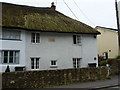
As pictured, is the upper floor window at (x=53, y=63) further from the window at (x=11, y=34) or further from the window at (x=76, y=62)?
the window at (x=11, y=34)

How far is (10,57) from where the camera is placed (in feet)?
70.8

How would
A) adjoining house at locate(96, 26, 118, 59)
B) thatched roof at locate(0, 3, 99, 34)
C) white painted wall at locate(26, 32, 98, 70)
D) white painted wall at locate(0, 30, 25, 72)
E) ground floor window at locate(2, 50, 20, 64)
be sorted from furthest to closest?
adjoining house at locate(96, 26, 118, 59), white painted wall at locate(26, 32, 98, 70), thatched roof at locate(0, 3, 99, 34), ground floor window at locate(2, 50, 20, 64), white painted wall at locate(0, 30, 25, 72)

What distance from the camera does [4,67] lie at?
2088 cm

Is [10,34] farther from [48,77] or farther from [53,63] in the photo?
[48,77]

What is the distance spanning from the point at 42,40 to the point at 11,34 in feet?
12.1

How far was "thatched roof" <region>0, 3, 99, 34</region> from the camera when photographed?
2250 centimetres

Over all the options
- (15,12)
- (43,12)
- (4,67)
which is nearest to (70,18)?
(43,12)

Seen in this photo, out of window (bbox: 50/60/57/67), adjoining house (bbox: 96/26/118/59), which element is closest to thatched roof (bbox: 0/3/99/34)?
window (bbox: 50/60/57/67)

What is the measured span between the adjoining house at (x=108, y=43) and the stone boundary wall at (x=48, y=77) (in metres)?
16.8

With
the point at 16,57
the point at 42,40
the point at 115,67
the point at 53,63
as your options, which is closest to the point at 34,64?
the point at 16,57

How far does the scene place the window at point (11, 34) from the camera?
70.1 feet

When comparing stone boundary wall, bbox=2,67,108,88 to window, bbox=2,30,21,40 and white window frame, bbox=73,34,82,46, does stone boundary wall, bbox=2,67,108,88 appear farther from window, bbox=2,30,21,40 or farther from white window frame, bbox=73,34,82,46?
window, bbox=2,30,21,40

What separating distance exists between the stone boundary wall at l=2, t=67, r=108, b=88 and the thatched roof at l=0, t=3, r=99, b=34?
25.0 feet

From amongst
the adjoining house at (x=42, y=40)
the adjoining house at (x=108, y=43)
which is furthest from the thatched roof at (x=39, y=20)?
the adjoining house at (x=108, y=43)
